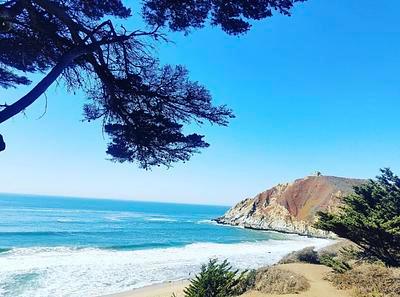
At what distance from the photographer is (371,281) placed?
38.0 feet

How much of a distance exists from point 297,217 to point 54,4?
70102 millimetres

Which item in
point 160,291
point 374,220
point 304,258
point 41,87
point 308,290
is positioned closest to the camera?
point 41,87

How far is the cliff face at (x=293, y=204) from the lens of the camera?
68.8m

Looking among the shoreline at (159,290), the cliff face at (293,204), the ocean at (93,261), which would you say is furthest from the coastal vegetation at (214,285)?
the cliff face at (293,204)

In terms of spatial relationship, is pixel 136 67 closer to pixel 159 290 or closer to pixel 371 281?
pixel 371 281

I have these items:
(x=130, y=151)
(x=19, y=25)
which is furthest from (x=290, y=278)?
(x=19, y=25)

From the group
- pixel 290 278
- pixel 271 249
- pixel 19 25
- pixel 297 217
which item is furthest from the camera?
pixel 297 217

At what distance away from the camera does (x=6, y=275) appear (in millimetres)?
22547

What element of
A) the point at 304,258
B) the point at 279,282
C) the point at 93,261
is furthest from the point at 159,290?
the point at 93,261

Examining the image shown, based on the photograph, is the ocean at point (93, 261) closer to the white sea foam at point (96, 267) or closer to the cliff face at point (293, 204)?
the white sea foam at point (96, 267)

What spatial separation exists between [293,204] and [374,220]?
64.5 m

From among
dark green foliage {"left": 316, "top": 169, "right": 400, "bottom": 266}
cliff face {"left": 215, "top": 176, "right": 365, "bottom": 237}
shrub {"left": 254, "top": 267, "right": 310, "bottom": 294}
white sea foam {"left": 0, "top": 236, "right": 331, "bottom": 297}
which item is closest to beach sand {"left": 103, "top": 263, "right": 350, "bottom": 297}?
shrub {"left": 254, "top": 267, "right": 310, "bottom": 294}

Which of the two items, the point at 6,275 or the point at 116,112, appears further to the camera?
the point at 6,275

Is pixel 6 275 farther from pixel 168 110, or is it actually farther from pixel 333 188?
pixel 333 188
